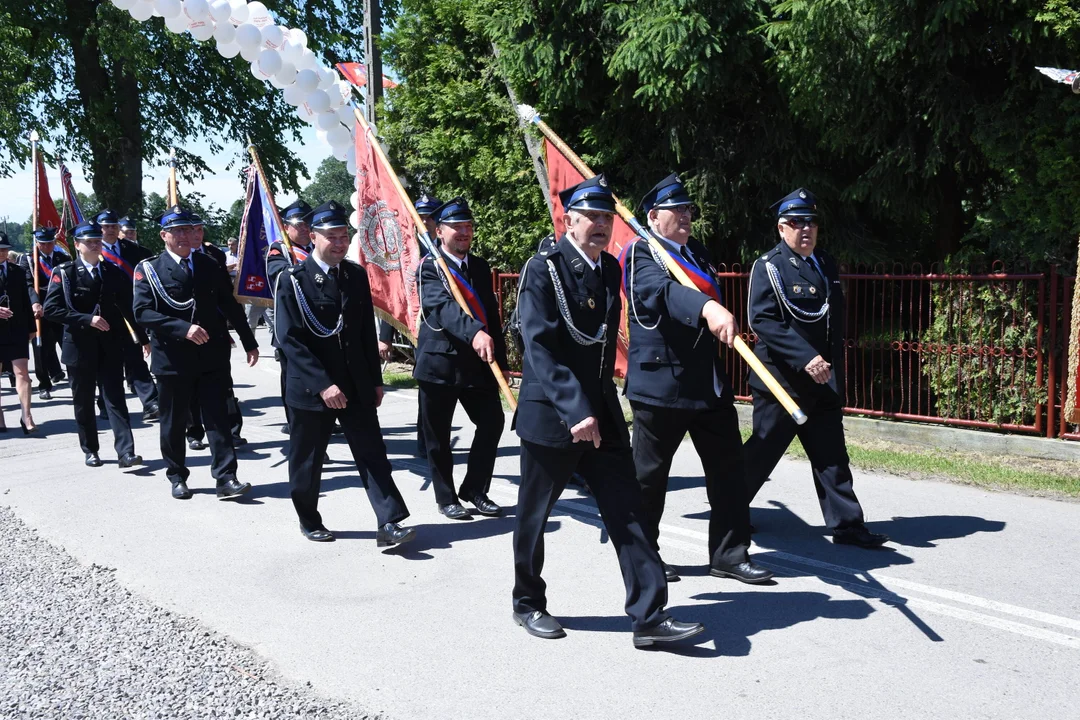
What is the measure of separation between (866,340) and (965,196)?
1.81 metres

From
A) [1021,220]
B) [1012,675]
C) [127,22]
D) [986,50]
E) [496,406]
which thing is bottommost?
[1012,675]

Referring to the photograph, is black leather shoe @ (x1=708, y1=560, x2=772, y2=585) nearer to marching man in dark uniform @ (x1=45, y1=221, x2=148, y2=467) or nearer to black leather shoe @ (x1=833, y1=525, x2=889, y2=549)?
black leather shoe @ (x1=833, y1=525, x2=889, y2=549)

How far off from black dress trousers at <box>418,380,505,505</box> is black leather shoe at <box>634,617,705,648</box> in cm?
267

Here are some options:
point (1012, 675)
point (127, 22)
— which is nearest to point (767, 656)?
point (1012, 675)

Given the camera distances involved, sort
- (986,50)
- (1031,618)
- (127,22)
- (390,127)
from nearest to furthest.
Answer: (1031,618), (986,50), (390,127), (127,22)

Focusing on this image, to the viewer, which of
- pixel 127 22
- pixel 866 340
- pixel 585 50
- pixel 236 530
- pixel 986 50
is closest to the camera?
pixel 236 530

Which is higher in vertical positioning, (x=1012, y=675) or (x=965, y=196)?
(x=965, y=196)

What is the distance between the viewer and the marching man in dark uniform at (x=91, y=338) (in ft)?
28.5

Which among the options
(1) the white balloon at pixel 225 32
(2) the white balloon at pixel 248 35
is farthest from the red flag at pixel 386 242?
(1) the white balloon at pixel 225 32

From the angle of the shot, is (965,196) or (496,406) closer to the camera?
(496,406)

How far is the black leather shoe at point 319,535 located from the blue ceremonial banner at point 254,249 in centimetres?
346

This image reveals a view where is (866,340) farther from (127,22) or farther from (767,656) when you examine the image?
(127,22)

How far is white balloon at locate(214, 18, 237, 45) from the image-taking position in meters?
10.7

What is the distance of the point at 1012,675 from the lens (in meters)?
4.00
